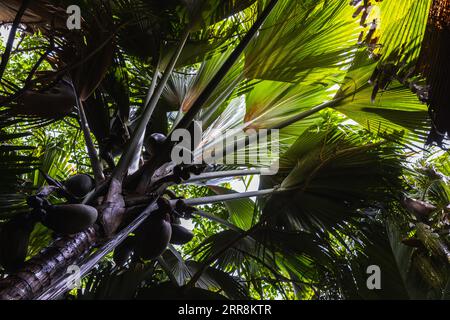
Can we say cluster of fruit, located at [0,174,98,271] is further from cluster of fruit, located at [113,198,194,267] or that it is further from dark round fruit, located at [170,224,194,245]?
dark round fruit, located at [170,224,194,245]

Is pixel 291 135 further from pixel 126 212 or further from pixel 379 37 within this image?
pixel 126 212

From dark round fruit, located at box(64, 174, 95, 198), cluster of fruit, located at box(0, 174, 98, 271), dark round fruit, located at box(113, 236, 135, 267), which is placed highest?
dark round fruit, located at box(64, 174, 95, 198)

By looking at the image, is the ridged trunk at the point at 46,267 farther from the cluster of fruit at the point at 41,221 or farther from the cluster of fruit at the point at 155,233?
the cluster of fruit at the point at 155,233

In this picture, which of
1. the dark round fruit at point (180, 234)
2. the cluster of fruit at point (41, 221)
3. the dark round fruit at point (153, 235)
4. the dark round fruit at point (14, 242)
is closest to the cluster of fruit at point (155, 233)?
the dark round fruit at point (153, 235)

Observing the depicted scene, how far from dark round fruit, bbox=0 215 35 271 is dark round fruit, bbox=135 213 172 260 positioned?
1.36 feet

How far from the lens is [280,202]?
2.13 m

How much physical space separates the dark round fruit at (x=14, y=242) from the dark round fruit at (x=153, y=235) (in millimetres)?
415

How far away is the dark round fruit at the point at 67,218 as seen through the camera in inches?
47.6

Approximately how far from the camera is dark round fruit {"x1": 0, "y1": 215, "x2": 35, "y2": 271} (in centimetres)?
127

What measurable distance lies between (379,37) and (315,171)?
72 cm

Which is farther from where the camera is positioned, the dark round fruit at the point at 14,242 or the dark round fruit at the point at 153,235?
the dark round fruit at the point at 153,235

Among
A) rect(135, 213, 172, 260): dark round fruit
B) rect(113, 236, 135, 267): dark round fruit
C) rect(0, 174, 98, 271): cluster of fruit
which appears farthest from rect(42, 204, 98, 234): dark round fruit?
rect(113, 236, 135, 267): dark round fruit

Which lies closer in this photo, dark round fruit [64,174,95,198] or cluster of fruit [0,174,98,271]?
cluster of fruit [0,174,98,271]

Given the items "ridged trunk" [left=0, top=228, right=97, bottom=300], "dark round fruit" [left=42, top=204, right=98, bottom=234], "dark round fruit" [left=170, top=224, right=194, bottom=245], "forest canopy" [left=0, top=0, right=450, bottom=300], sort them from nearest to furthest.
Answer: "ridged trunk" [left=0, top=228, right=97, bottom=300], "dark round fruit" [left=42, top=204, right=98, bottom=234], "forest canopy" [left=0, top=0, right=450, bottom=300], "dark round fruit" [left=170, top=224, right=194, bottom=245]
